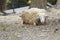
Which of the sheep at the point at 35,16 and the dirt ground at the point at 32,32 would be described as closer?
the dirt ground at the point at 32,32

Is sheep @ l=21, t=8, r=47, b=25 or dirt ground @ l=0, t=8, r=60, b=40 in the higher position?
sheep @ l=21, t=8, r=47, b=25

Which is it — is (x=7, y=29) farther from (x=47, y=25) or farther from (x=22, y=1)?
(x=22, y=1)

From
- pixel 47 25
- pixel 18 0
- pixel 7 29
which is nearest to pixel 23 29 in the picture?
pixel 7 29

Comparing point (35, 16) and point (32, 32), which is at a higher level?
point (35, 16)

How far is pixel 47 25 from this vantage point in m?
6.34

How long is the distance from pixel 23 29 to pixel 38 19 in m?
0.70

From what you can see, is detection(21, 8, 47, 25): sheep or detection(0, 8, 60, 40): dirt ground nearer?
detection(0, 8, 60, 40): dirt ground

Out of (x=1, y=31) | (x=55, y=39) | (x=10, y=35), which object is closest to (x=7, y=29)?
(x=1, y=31)

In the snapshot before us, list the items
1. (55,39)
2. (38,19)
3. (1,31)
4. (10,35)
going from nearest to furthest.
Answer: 1. (55,39)
2. (10,35)
3. (1,31)
4. (38,19)

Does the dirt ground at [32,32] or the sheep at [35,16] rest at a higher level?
the sheep at [35,16]

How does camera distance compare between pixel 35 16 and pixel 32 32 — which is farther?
pixel 35 16

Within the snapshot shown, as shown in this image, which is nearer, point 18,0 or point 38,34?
point 38,34

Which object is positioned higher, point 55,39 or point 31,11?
point 31,11

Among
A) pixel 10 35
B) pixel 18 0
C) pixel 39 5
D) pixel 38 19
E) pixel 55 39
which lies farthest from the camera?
pixel 18 0
